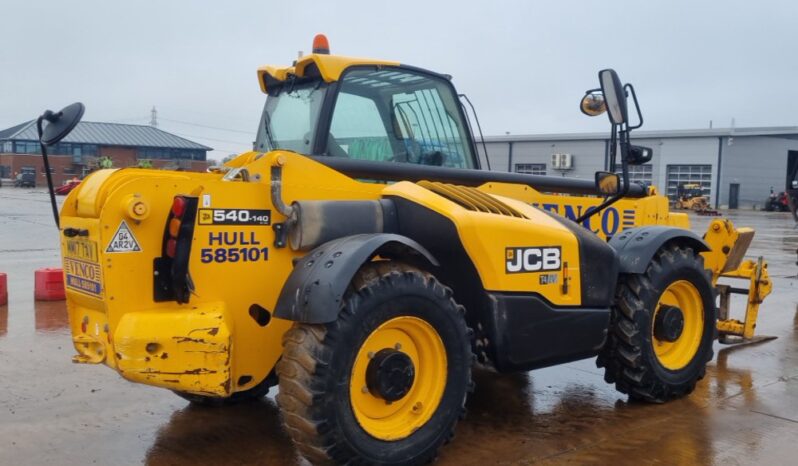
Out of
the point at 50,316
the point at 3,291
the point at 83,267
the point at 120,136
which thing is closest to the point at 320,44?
the point at 83,267

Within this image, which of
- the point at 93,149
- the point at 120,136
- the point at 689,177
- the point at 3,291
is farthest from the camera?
the point at 120,136

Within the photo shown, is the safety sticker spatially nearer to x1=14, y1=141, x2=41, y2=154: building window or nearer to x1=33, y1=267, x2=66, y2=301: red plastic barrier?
x1=33, y1=267, x2=66, y2=301: red plastic barrier

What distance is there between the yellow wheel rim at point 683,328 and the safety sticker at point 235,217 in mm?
2846

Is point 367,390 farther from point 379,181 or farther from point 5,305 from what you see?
point 5,305

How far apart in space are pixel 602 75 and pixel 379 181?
155cm

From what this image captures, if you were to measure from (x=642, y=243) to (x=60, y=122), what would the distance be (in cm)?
362

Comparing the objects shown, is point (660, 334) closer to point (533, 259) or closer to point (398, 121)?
point (533, 259)

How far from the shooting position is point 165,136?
67.9 m

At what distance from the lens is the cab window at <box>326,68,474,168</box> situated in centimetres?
468

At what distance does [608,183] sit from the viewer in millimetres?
5125

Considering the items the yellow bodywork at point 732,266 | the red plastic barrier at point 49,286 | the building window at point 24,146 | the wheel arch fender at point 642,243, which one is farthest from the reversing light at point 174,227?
the building window at point 24,146

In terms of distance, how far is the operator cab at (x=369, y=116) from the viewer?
15.2 ft

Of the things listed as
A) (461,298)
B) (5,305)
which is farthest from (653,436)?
(5,305)

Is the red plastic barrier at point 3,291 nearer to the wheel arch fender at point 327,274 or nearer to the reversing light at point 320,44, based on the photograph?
the reversing light at point 320,44
